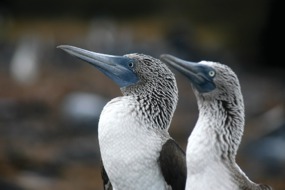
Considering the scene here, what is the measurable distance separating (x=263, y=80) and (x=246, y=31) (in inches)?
275

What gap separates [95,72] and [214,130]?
35853 millimetres

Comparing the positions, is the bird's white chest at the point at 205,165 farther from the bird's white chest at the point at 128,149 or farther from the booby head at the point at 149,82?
the booby head at the point at 149,82

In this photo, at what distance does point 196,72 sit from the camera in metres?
6.88

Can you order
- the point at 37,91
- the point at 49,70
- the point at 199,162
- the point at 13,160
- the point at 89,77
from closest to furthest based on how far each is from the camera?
the point at 199,162 → the point at 13,160 → the point at 37,91 → the point at 89,77 → the point at 49,70

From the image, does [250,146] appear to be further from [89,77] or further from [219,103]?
[219,103]

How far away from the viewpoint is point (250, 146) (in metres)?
28.8

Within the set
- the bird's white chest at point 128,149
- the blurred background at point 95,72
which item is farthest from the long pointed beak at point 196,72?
the blurred background at point 95,72

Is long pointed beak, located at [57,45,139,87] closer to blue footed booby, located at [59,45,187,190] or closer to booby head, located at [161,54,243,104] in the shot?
blue footed booby, located at [59,45,187,190]

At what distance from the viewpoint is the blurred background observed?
88.2 feet

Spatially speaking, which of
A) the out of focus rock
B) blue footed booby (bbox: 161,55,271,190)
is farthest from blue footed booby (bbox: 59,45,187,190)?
the out of focus rock

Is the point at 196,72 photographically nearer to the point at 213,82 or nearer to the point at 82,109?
the point at 213,82

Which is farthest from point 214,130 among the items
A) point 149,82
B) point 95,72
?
point 95,72

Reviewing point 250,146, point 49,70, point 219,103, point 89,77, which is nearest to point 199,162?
point 219,103

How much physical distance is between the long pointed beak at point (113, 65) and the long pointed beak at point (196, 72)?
792 millimetres
